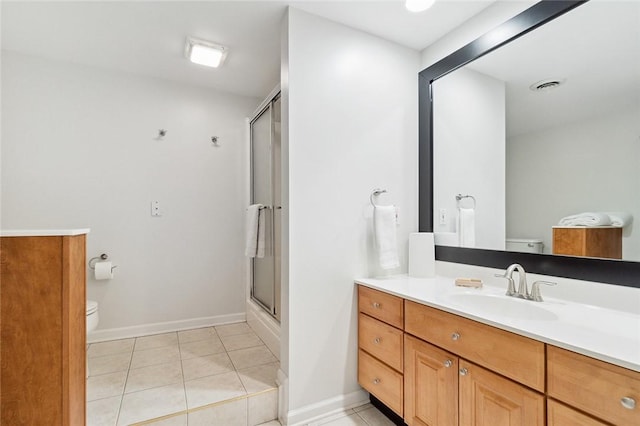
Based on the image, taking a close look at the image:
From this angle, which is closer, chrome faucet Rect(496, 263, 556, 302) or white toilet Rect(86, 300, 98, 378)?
chrome faucet Rect(496, 263, 556, 302)

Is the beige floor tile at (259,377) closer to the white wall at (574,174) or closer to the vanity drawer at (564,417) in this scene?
the vanity drawer at (564,417)

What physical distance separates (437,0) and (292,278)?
5.85 feet

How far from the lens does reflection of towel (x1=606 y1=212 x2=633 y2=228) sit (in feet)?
4.11

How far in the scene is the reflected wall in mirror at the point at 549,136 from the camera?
4.21 ft

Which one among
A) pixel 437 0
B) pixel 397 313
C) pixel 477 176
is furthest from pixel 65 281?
pixel 437 0

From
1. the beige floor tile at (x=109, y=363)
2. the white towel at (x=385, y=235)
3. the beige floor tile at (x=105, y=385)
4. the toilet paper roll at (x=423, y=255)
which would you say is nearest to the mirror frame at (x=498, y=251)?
the toilet paper roll at (x=423, y=255)

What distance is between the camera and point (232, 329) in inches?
112

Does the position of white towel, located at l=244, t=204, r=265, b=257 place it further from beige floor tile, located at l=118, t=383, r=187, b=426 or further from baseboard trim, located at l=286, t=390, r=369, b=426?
baseboard trim, located at l=286, t=390, r=369, b=426

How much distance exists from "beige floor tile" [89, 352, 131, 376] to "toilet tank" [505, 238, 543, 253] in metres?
2.53

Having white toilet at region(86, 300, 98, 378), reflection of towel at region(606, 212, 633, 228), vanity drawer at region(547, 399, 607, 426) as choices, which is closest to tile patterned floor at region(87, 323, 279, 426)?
white toilet at region(86, 300, 98, 378)

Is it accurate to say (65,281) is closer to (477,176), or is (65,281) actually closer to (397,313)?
(397,313)

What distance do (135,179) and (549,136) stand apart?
300 centimetres

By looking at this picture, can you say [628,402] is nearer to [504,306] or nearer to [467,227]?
[504,306]

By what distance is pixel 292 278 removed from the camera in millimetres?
1748
